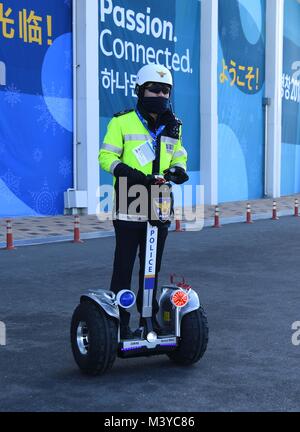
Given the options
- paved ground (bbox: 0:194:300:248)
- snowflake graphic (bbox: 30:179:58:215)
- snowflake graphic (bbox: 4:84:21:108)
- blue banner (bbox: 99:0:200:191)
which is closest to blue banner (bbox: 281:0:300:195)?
blue banner (bbox: 99:0:200:191)

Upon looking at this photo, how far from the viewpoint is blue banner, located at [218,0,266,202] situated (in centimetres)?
2566

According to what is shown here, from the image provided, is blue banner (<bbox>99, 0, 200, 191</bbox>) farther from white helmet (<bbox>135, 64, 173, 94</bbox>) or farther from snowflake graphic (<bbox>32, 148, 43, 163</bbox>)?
white helmet (<bbox>135, 64, 173, 94</bbox>)

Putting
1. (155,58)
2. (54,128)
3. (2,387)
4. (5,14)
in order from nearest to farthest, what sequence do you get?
(2,387) → (5,14) → (54,128) → (155,58)

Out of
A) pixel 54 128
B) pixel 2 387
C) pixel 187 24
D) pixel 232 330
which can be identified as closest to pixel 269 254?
pixel 232 330

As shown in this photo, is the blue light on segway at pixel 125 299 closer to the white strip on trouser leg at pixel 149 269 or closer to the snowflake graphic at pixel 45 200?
the white strip on trouser leg at pixel 149 269

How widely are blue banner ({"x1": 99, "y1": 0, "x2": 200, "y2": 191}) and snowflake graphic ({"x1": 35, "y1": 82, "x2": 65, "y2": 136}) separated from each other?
1.54 m

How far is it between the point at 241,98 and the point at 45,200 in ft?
38.4

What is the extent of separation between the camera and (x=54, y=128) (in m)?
18.5

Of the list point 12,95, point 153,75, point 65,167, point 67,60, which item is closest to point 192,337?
point 153,75

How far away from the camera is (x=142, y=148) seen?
4.61 m

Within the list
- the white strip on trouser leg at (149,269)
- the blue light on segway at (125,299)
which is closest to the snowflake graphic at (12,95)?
the white strip on trouser leg at (149,269)

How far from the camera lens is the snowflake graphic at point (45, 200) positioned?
59.1 ft

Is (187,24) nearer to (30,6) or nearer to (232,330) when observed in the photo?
(30,6)

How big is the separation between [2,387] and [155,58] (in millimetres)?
18902
